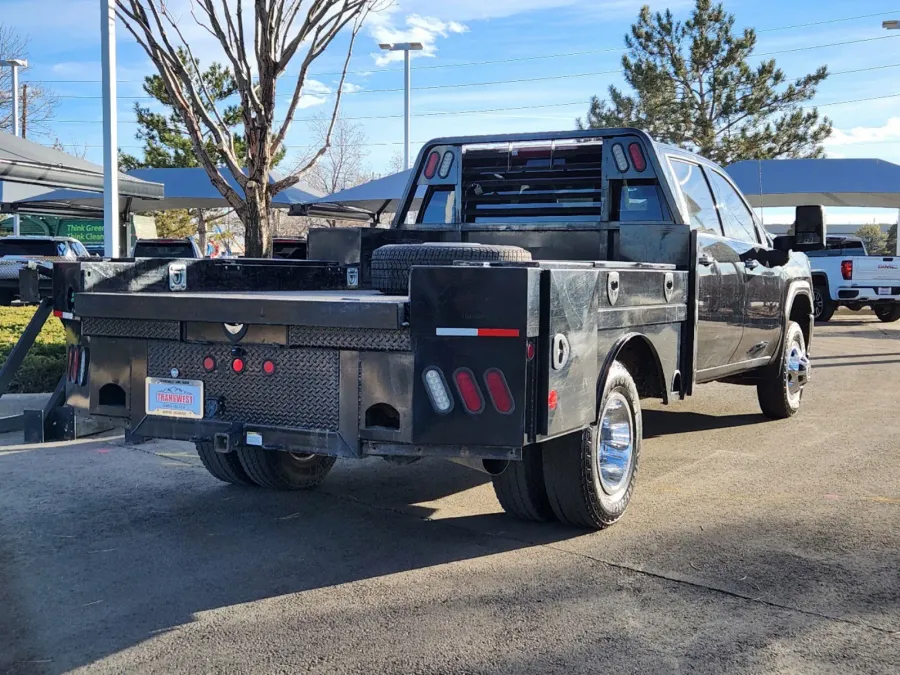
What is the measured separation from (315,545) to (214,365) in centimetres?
102

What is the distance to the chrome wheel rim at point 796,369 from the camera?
7.97 m

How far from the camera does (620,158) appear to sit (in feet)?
20.7

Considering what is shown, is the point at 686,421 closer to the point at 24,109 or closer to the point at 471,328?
the point at 471,328

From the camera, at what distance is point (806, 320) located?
8.52 metres

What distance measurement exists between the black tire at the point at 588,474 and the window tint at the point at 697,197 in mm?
1882

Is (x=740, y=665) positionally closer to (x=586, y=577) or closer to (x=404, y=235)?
(x=586, y=577)

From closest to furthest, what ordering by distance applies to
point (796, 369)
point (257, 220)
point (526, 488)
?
point (526, 488)
point (796, 369)
point (257, 220)

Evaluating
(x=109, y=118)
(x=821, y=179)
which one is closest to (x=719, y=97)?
(x=821, y=179)

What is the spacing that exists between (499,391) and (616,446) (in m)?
1.26

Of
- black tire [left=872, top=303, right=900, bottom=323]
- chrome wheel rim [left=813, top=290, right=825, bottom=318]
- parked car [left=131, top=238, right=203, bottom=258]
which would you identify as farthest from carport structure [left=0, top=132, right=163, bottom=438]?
black tire [left=872, top=303, right=900, bottom=323]

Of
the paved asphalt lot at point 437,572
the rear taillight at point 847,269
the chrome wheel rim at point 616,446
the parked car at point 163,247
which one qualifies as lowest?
the paved asphalt lot at point 437,572

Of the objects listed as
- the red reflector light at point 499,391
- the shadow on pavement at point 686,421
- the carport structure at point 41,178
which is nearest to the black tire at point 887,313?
the shadow on pavement at point 686,421

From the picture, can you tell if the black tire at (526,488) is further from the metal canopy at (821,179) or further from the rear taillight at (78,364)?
the metal canopy at (821,179)

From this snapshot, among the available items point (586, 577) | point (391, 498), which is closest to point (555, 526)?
point (586, 577)
